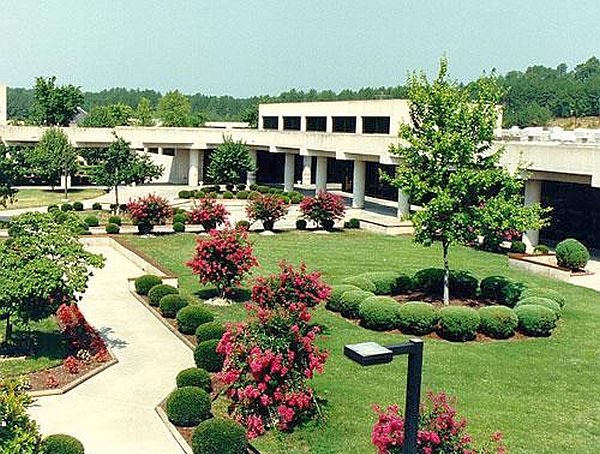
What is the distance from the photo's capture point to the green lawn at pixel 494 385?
14.6m

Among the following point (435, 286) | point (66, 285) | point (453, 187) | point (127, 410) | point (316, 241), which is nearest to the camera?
point (127, 410)

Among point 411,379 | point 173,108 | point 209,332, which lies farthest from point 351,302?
point 173,108

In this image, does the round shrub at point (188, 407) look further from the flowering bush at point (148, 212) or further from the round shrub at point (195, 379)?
the flowering bush at point (148, 212)

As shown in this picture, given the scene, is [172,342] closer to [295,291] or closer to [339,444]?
[295,291]

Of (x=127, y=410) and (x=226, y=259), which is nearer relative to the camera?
(x=127, y=410)

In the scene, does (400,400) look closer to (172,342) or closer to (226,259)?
(172,342)

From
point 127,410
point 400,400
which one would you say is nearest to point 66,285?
point 127,410

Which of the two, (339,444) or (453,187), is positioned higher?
(453,187)

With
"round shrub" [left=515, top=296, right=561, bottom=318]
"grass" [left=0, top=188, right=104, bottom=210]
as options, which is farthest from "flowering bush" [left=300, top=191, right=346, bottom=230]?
"grass" [left=0, top=188, right=104, bottom=210]

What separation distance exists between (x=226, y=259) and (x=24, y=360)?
7582 millimetres

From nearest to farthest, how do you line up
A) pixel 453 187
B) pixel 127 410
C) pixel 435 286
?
pixel 127 410 < pixel 453 187 < pixel 435 286

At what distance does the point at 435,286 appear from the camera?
86.6 ft

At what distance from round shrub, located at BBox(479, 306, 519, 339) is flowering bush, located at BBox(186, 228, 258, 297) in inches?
301

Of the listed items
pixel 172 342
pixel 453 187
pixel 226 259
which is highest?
pixel 453 187
